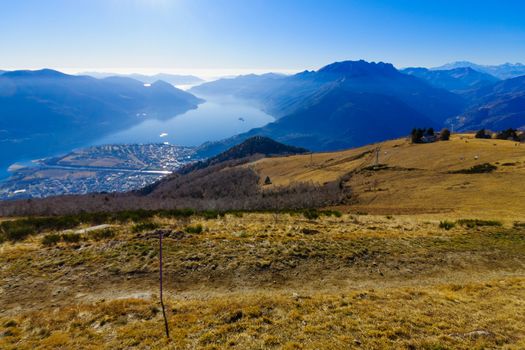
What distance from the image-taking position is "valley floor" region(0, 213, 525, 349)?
12.2 m

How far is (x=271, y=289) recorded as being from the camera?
17188 millimetres

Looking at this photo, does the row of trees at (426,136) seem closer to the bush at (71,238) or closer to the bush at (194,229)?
the bush at (194,229)

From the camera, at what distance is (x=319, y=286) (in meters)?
17.6

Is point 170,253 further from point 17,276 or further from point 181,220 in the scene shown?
point 181,220

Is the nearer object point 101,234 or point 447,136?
point 101,234

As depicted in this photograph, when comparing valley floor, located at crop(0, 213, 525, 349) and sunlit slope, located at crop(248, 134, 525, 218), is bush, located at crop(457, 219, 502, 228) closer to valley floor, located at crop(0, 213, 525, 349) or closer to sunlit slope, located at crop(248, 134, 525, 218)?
valley floor, located at crop(0, 213, 525, 349)

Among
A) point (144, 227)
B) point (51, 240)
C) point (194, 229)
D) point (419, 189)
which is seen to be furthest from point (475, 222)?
point (51, 240)

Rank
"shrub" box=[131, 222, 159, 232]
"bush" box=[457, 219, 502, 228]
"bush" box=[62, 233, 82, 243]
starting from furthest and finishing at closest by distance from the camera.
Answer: "bush" box=[457, 219, 502, 228]
"shrub" box=[131, 222, 159, 232]
"bush" box=[62, 233, 82, 243]

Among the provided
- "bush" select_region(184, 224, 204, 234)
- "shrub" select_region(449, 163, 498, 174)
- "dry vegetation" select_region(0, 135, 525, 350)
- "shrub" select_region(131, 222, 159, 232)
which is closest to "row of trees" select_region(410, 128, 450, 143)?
"shrub" select_region(449, 163, 498, 174)

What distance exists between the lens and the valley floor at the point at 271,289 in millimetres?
12216

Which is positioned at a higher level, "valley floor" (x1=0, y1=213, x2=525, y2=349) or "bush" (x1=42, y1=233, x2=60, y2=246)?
"bush" (x1=42, y1=233, x2=60, y2=246)

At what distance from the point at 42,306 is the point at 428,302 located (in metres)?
21.8

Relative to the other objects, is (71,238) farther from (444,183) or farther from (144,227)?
(444,183)

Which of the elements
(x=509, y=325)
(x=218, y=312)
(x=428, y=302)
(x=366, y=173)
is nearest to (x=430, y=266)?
(x=428, y=302)
